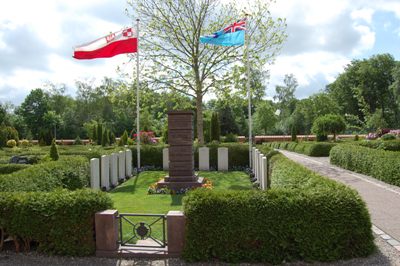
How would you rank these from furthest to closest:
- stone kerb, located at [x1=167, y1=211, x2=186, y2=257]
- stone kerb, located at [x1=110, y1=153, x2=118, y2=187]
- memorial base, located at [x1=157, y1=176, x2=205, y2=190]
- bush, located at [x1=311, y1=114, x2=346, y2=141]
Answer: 1. bush, located at [x1=311, y1=114, x2=346, y2=141]
2. stone kerb, located at [x1=110, y1=153, x2=118, y2=187]
3. memorial base, located at [x1=157, y1=176, x2=205, y2=190]
4. stone kerb, located at [x1=167, y1=211, x2=186, y2=257]

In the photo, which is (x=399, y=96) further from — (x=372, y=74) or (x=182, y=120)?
(x=182, y=120)

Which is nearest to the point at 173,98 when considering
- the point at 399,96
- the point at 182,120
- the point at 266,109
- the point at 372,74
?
the point at 182,120

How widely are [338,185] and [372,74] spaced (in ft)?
177

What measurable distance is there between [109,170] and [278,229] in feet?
32.7

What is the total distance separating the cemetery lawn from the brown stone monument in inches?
36.4

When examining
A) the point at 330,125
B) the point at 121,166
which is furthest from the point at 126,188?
the point at 330,125

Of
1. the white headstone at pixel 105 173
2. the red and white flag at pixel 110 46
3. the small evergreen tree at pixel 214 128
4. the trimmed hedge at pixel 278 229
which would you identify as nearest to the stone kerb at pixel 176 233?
the trimmed hedge at pixel 278 229

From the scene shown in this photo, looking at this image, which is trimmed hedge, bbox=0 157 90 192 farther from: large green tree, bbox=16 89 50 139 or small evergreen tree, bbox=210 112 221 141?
large green tree, bbox=16 89 50 139

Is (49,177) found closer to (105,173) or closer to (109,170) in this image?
(105,173)

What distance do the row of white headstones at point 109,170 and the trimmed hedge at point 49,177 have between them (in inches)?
14.6

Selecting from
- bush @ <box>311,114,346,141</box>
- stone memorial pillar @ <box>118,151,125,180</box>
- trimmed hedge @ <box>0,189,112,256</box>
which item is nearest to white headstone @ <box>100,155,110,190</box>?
stone memorial pillar @ <box>118,151,125,180</box>

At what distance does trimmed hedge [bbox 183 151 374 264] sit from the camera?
5527mm

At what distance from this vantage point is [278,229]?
5.55 metres

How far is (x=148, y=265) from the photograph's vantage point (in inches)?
218
